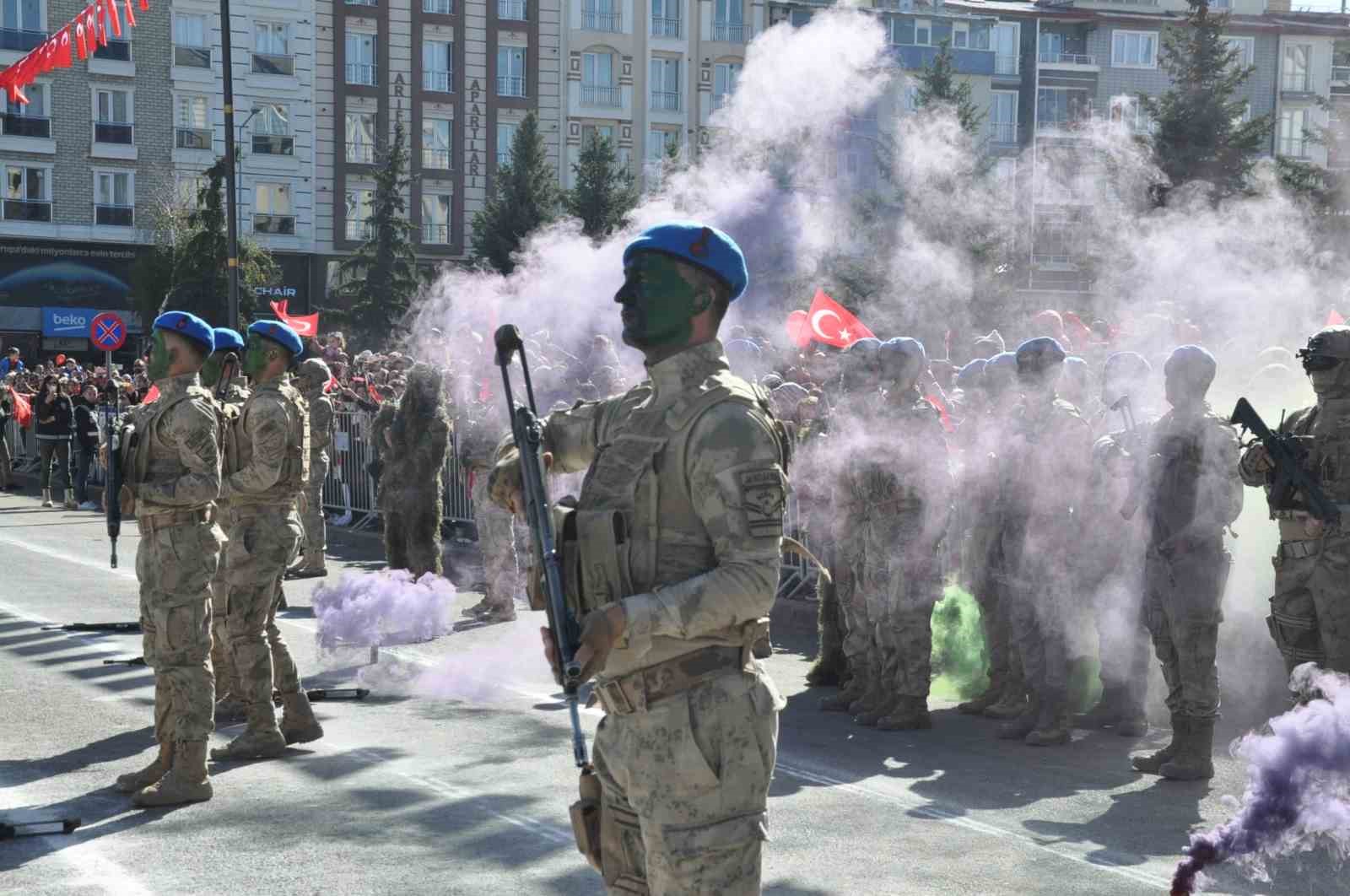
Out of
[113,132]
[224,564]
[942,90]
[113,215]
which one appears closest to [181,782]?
[224,564]

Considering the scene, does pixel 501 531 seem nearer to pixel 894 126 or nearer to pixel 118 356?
pixel 894 126

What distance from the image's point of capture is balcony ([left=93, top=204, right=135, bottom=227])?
47.7 m

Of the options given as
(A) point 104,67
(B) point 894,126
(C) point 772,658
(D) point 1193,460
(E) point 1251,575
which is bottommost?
(C) point 772,658

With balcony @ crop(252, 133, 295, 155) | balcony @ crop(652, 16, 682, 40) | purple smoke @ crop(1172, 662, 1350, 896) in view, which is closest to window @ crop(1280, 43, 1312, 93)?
balcony @ crop(652, 16, 682, 40)

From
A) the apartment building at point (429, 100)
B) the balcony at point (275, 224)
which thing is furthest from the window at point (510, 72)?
the balcony at point (275, 224)

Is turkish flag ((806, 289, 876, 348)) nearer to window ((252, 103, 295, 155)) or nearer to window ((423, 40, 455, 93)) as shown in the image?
window ((252, 103, 295, 155))

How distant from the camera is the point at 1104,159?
33688mm

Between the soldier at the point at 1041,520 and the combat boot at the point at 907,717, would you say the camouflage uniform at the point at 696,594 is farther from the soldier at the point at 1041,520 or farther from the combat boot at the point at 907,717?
the soldier at the point at 1041,520

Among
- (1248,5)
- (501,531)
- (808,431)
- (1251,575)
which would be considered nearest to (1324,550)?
(1251,575)

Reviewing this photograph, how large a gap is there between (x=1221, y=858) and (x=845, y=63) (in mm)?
19200

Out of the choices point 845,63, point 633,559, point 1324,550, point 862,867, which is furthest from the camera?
point 845,63

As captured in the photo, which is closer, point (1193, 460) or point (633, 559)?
point (633, 559)

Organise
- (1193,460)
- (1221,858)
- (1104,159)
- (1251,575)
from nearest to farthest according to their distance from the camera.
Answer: (1221,858) → (1193,460) → (1251,575) → (1104,159)

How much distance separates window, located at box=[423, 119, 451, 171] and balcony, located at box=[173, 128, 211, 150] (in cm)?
710
